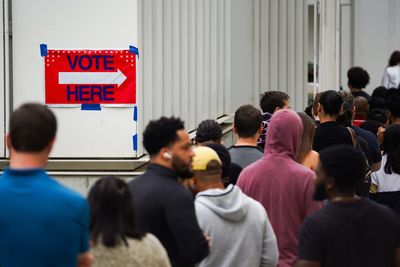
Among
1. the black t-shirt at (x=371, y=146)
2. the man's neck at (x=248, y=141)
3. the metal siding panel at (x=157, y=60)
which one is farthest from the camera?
the metal siding panel at (x=157, y=60)

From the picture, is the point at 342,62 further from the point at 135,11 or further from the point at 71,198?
the point at 71,198

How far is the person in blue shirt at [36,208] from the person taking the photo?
4.56 meters

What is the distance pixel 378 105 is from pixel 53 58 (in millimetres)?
5441

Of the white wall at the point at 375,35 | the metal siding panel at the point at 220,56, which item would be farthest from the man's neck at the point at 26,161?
the white wall at the point at 375,35

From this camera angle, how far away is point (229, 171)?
7.62m

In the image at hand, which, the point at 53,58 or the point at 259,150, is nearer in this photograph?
the point at 259,150

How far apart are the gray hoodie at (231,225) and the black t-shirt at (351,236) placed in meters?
0.82

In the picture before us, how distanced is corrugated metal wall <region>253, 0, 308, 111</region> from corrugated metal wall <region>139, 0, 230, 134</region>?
4.68 feet

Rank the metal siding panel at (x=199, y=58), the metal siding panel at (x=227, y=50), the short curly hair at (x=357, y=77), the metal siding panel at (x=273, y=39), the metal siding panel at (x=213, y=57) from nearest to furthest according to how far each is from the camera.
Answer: the metal siding panel at (x=199, y=58) → the metal siding panel at (x=213, y=57) → the metal siding panel at (x=227, y=50) → the short curly hair at (x=357, y=77) → the metal siding panel at (x=273, y=39)

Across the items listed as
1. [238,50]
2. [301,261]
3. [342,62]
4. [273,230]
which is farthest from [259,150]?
[342,62]

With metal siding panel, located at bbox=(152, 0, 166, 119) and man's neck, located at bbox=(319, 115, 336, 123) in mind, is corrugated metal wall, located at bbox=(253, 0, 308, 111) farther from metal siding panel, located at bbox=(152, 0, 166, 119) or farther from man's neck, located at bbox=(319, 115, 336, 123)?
man's neck, located at bbox=(319, 115, 336, 123)

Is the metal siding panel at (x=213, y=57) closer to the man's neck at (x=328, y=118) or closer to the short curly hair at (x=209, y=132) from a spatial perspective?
the man's neck at (x=328, y=118)

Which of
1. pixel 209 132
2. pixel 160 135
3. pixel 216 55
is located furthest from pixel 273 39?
pixel 160 135

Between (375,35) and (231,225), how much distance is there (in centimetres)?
1890
